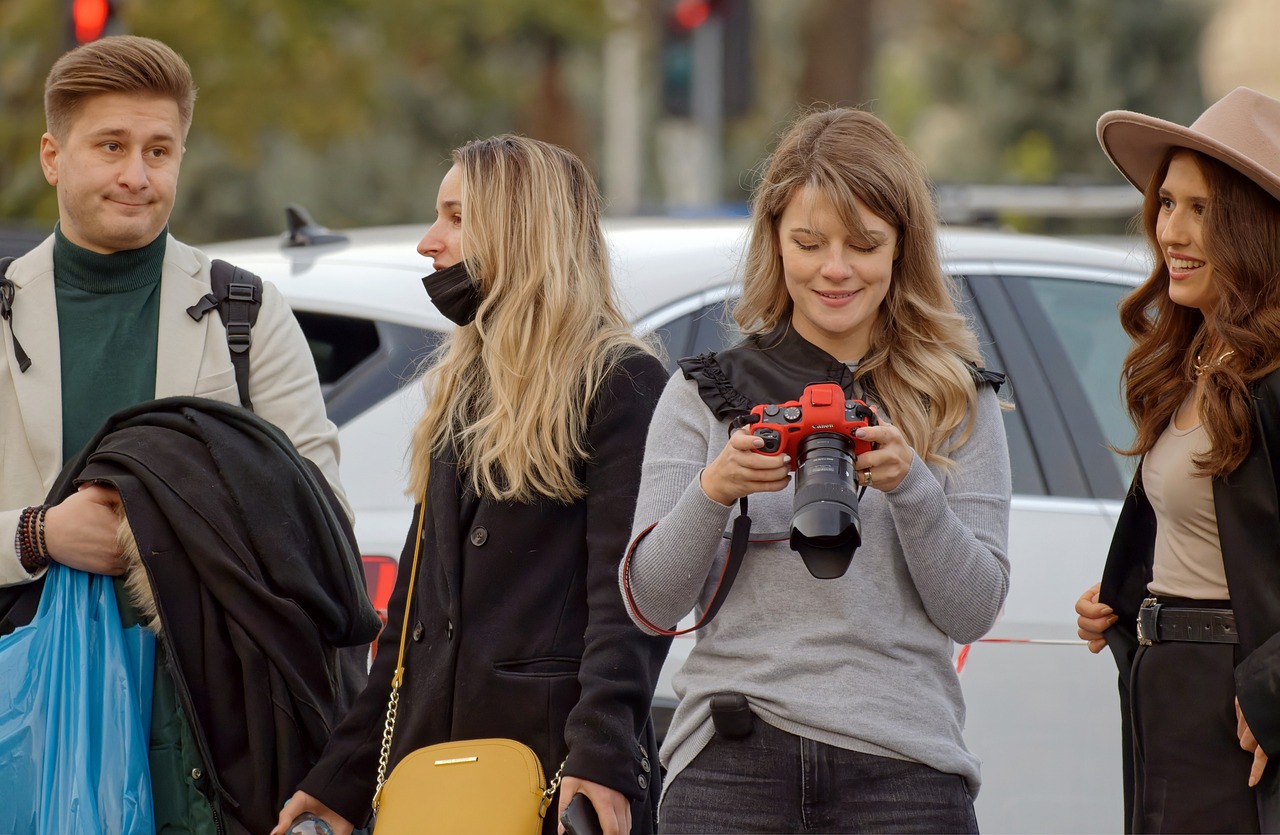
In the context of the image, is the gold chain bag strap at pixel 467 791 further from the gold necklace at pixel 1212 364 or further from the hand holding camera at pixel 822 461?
the gold necklace at pixel 1212 364

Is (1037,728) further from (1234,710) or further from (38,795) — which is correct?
(38,795)

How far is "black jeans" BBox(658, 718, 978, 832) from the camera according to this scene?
2.67 m

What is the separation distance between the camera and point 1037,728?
3.98m

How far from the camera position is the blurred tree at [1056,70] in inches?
1025

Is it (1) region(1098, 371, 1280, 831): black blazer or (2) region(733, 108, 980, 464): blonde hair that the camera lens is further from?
(1) region(1098, 371, 1280, 831): black blazer

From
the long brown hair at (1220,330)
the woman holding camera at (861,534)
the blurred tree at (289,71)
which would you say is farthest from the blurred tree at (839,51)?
the woman holding camera at (861,534)

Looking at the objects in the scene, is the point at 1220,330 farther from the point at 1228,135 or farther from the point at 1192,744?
the point at 1192,744

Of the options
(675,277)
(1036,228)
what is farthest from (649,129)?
(675,277)

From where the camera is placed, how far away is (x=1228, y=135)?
9.66 ft

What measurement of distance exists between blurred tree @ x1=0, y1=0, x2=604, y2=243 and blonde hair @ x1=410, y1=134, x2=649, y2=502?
19.4 feet

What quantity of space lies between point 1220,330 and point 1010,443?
1.45 meters

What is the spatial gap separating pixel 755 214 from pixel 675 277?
108cm

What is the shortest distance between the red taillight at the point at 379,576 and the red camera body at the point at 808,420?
1.36 metres

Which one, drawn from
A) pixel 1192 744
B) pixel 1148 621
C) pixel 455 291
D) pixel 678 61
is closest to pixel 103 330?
pixel 455 291
